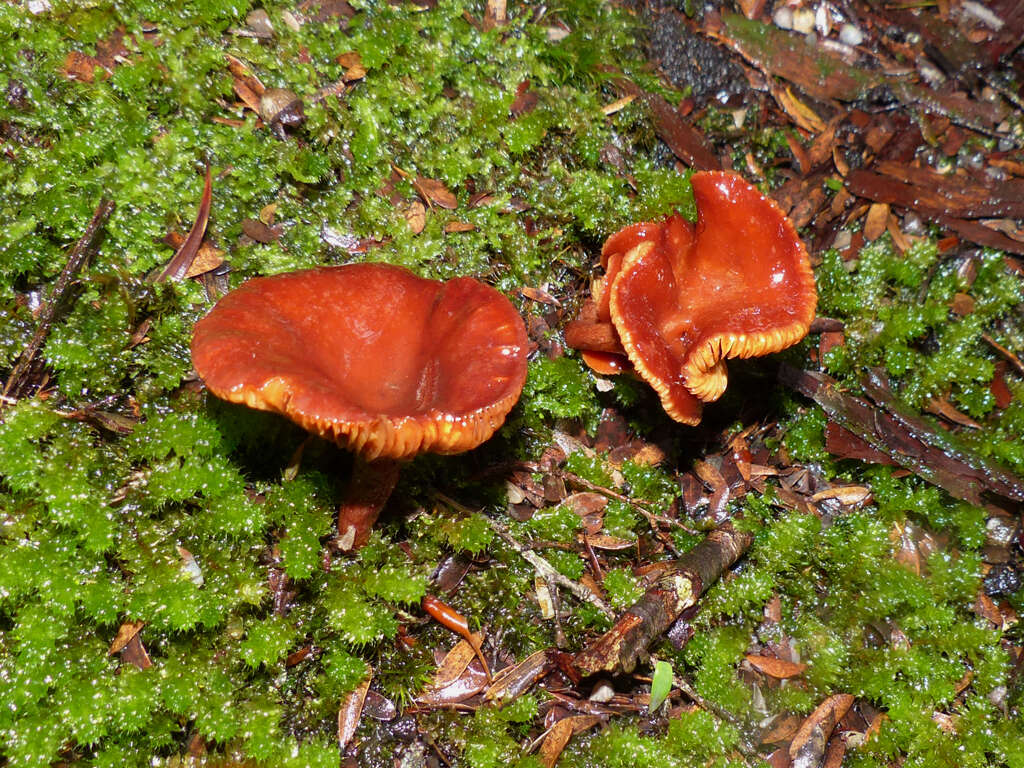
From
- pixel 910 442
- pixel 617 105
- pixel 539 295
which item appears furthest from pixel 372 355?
pixel 910 442

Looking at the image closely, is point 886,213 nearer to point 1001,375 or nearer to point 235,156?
point 1001,375

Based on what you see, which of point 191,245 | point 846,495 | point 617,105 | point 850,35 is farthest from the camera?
point 850,35

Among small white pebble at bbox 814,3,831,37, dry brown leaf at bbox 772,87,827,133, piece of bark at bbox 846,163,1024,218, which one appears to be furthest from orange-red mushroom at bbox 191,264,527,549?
small white pebble at bbox 814,3,831,37

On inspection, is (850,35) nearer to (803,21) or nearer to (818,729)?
(803,21)

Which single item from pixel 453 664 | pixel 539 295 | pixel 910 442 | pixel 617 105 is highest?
pixel 617 105

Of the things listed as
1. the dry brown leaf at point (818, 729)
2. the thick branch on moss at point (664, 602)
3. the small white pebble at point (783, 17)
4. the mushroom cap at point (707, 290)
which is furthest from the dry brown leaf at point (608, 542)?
the small white pebble at point (783, 17)
